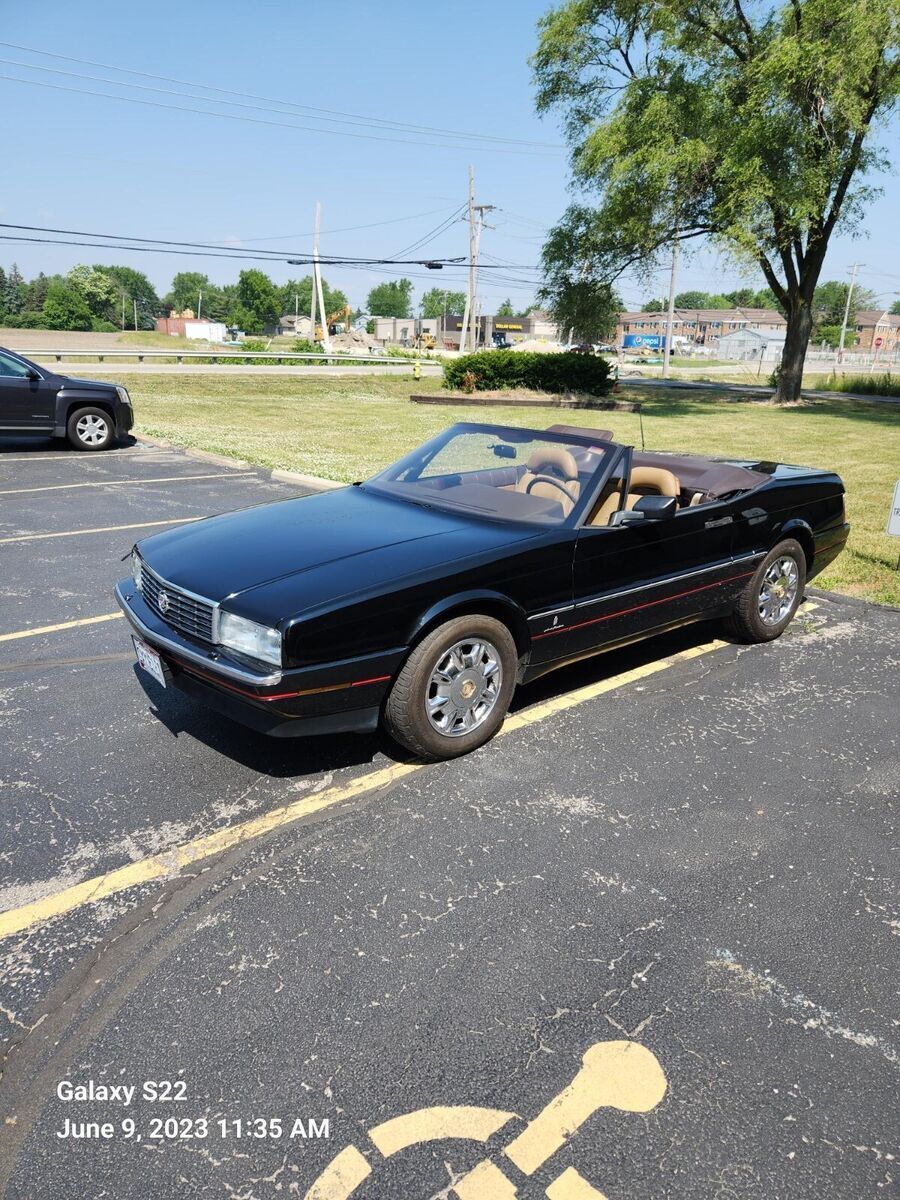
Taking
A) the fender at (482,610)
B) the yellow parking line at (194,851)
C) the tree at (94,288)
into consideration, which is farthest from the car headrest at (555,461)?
the tree at (94,288)

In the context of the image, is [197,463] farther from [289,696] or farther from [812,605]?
[289,696]

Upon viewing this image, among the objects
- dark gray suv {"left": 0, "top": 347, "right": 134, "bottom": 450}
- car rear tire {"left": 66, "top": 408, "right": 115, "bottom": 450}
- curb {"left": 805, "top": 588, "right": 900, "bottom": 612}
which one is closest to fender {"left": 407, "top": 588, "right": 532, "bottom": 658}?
curb {"left": 805, "top": 588, "right": 900, "bottom": 612}

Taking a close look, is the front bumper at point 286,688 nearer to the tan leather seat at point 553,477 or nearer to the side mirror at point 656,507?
the tan leather seat at point 553,477

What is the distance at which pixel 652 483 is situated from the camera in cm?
506

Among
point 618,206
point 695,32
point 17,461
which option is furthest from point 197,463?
point 695,32

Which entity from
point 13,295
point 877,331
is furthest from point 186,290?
point 877,331

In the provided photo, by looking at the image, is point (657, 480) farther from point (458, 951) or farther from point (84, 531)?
point (84, 531)

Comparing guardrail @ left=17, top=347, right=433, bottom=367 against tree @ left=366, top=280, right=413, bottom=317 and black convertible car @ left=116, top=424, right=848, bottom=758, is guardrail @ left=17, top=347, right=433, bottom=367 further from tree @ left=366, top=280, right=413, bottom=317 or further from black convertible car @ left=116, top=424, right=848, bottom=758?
tree @ left=366, top=280, right=413, bottom=317

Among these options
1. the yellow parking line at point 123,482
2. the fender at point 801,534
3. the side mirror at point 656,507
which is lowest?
the yellow parking line at point 123,482

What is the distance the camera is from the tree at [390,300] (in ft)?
577

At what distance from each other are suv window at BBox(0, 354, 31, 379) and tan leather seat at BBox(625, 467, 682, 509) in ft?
32.6

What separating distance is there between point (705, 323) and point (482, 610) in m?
151

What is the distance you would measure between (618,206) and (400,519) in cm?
2175

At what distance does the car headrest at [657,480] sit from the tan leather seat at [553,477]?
0.62 meters
